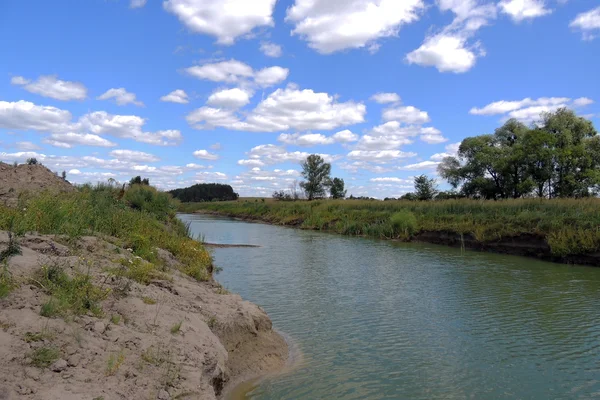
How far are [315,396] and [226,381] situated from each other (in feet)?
3.97

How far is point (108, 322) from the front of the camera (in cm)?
514

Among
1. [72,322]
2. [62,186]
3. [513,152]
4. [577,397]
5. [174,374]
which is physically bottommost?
[577,397]

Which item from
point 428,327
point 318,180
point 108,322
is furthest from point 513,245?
point 318,180

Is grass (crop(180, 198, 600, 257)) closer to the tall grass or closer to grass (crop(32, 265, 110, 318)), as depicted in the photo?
the tall grass

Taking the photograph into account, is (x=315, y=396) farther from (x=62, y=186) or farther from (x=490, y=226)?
(x=490, y=226)

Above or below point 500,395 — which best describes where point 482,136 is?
above

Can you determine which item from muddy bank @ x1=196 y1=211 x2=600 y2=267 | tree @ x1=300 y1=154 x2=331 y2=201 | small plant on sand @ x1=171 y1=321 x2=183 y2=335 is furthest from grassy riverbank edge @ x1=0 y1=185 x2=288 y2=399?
tree @ x1=300 y1=154 x2=331 y2=201

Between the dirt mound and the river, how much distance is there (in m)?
6.37

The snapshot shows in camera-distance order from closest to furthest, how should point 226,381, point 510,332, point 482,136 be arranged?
point 226,381 < point 510,332 < point 482,136

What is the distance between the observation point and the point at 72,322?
15.6ft

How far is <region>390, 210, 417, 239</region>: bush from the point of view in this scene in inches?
1260

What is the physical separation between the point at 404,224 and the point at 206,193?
372ft

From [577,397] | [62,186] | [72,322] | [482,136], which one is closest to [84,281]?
[72,322]

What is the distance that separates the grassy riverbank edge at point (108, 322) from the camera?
13.7 feet
